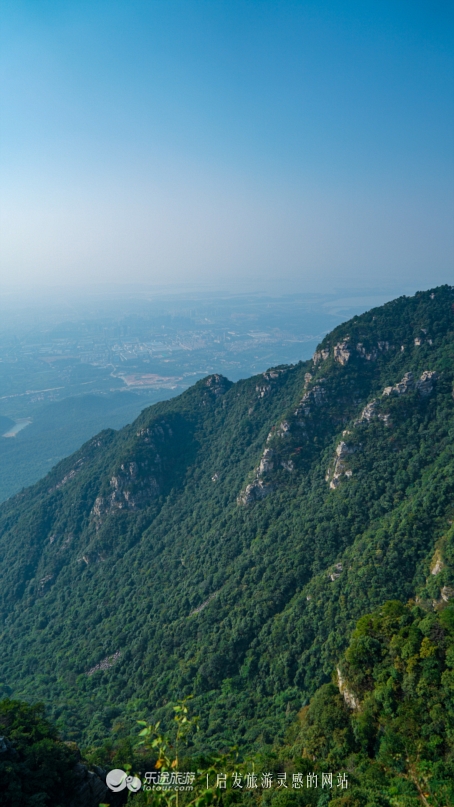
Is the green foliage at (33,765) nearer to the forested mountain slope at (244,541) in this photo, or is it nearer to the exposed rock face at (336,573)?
the forested mountain slope at (244,541)

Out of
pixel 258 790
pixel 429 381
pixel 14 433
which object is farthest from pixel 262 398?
pixel 14 433

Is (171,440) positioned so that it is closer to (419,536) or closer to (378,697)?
(419,536)

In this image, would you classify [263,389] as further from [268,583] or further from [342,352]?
[268,583]

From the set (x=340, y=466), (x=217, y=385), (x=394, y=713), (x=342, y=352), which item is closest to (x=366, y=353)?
(x=342, y=352)

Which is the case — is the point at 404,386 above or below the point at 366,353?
below

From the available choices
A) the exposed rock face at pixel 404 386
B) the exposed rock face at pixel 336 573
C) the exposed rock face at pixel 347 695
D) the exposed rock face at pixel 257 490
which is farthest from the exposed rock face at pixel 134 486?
the exposed rock face at pixel 347 695
